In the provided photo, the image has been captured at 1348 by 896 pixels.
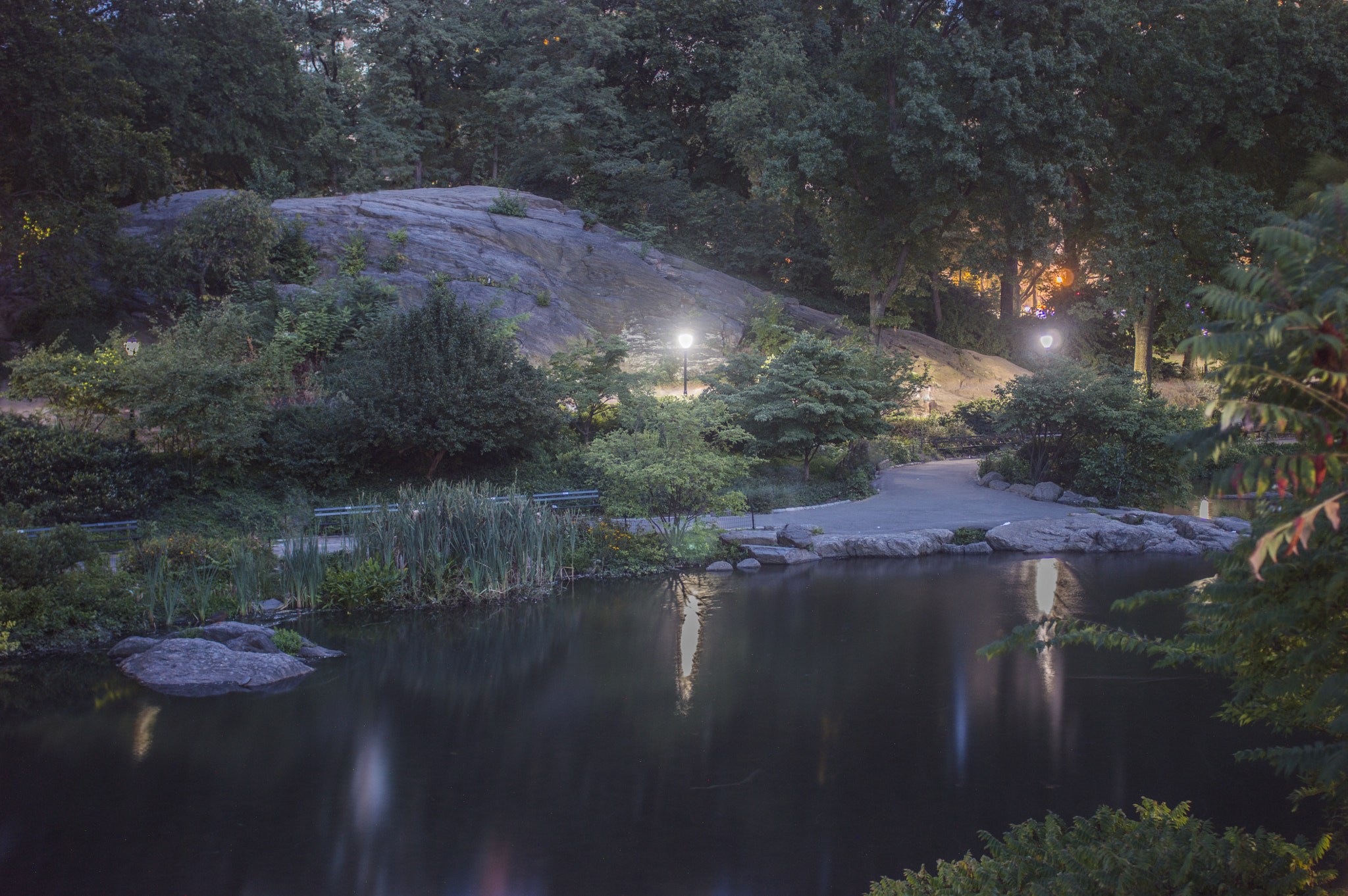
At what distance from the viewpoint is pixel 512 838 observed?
5.25 metres

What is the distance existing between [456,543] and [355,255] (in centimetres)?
1411

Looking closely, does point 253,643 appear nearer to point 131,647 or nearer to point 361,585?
point 131,647

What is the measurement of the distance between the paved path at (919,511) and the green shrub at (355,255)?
1261cm

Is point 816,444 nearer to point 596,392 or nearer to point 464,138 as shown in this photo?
point 596,392

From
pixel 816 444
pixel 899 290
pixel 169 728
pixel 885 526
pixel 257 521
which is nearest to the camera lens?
pixel 169 728

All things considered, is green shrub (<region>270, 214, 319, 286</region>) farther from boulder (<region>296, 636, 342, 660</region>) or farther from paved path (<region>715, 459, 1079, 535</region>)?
boulder (<region>296, 636, 342, 660</region>)

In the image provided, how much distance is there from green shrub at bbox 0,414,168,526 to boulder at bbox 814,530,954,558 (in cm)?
1003

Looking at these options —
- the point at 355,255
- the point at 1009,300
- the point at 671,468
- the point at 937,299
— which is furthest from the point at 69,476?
the point at 1009,300

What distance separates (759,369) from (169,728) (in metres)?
13.2

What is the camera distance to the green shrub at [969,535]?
13.5 meters

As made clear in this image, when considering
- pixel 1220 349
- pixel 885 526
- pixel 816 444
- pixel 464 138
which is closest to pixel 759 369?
pixel 816 444

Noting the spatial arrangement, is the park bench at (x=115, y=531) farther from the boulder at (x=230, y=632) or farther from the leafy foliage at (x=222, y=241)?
the leafy foliage at (x=222, y=241)

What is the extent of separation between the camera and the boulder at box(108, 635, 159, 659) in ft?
28.1

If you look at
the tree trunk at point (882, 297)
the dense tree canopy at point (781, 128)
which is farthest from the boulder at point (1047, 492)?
the tree trunk at point (882, 297)
